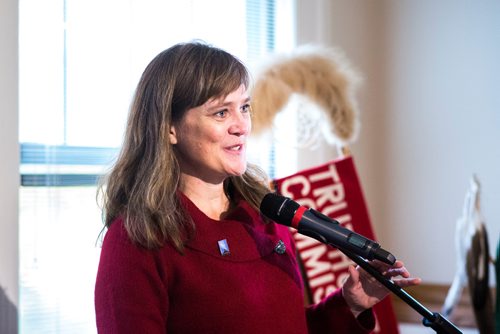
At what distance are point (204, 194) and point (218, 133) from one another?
0.53 feet

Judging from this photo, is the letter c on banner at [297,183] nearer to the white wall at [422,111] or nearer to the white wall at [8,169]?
the white wall at [422,111]

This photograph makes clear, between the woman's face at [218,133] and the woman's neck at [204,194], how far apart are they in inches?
2.6

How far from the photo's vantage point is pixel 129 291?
3.99 ft

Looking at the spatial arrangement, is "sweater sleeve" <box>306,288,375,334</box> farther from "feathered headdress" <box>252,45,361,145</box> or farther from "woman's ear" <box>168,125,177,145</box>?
"feathered headdress" <box>252,45,361,145</box>

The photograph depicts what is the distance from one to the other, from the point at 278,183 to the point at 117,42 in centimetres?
74

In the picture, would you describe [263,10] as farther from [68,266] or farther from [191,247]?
[191,247]

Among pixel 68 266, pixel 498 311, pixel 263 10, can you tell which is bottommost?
pixel 498 311

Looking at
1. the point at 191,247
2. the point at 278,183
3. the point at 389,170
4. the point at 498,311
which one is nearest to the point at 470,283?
the point at 498,311

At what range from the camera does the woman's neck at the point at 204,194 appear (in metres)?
1.40

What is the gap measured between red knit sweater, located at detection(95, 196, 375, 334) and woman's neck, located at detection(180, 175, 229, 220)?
0.12 feet

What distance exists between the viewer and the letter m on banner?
240 centimetres

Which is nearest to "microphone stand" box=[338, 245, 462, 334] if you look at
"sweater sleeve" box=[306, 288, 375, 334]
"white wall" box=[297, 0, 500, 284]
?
"sweater sleeve" box=[306, 288, 375, 334]

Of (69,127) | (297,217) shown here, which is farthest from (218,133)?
(69,127)

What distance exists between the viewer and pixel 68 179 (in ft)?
6.84
